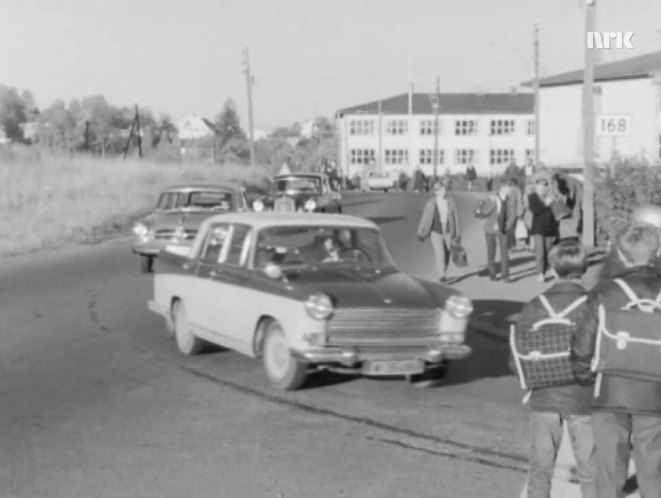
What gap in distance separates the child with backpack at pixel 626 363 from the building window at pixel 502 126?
112m

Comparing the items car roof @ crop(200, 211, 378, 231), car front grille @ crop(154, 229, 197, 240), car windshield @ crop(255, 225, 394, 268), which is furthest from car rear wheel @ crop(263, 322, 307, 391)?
car front grille @ crop(154, 229, 197, 240)

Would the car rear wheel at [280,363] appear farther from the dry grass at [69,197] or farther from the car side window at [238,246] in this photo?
the dry grass at [69,197]

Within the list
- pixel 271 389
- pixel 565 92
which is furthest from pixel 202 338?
pixel 565 92

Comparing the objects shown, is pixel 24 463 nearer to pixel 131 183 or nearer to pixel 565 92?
pixel 131 183

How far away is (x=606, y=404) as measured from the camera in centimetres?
528

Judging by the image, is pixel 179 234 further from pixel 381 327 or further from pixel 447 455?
pixel 447 455

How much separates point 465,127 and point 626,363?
112182 mm

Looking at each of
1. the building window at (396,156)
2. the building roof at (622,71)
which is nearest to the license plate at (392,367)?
the building roof at (622,71)

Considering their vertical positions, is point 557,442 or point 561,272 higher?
point 561,272

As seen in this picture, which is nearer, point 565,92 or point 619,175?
point 619,175

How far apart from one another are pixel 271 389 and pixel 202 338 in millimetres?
1767

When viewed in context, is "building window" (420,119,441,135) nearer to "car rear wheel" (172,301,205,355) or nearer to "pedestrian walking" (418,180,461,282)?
"pedestrian walking" (418,180,461,282)

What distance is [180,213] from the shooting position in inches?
808

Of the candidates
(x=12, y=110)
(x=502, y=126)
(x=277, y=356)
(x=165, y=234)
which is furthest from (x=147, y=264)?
(x=12, y=110)
